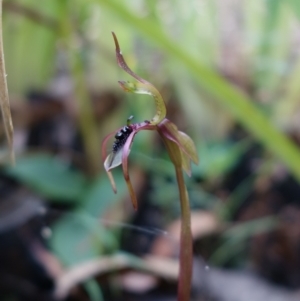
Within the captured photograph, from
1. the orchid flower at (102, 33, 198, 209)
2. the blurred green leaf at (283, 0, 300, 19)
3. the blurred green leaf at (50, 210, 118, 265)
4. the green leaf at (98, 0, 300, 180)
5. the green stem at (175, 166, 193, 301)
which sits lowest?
the blurred green leaf at (50, 210, 118, 265)

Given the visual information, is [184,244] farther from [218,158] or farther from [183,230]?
[218,158]

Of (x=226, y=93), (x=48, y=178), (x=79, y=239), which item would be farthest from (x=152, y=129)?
(x=48, y=178)

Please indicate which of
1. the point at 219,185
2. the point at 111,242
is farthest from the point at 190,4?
the point at 111,242

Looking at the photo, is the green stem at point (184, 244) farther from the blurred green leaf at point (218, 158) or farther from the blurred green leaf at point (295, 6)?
the blurred green leaf at point (218, 158)

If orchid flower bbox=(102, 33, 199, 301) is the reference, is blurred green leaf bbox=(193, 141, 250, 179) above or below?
below

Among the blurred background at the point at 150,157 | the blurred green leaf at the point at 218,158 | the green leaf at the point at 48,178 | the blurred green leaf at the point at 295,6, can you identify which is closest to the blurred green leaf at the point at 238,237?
the blurred background at the point at 150,157

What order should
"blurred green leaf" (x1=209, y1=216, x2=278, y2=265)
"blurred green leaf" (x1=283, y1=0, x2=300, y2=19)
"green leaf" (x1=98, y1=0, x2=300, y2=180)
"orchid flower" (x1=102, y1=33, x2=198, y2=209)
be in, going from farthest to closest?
"blurred green leaf" (x1=209, y1=216, x2=278, y2=265), "green leaf" (x1=98, y1=0, x2=300, y2=180), "blurred green leaf" (x1=283, y1=0, x2=300, y2=19), "orchid flower" (x1=102, y1=33, x2=198, y2=209)

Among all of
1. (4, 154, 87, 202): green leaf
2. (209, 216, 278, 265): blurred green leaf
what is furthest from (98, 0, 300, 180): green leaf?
(4, 154, 87, 202): green leaf

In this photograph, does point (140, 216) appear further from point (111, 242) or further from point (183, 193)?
point (183, 193)

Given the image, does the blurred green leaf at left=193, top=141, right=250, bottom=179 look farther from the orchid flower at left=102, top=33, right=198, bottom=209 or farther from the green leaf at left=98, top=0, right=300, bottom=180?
the orchid flower at left=102, top=33, right=198, bottom=209
